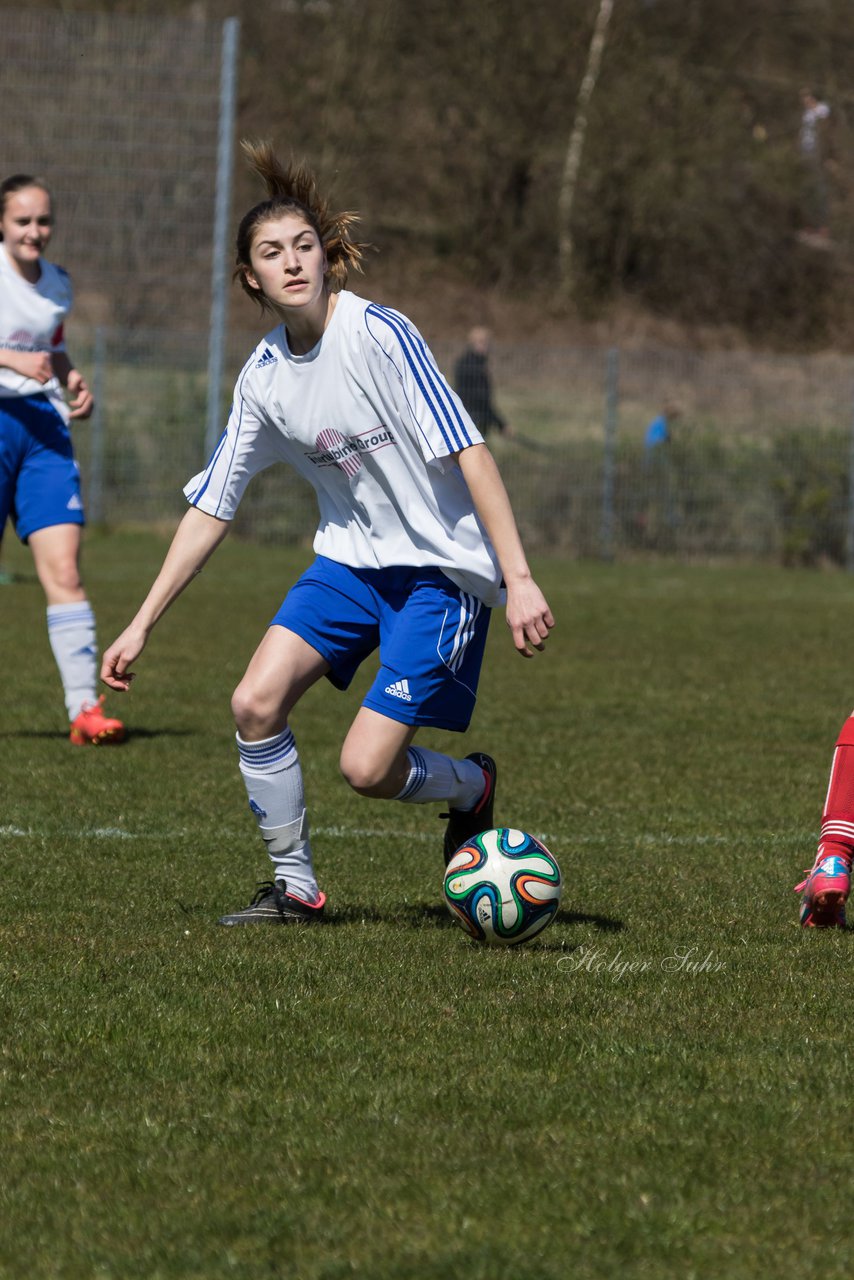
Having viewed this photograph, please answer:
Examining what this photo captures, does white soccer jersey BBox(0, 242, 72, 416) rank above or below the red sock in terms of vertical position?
above

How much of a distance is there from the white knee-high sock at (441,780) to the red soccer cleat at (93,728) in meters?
3.12

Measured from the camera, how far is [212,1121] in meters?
3.46

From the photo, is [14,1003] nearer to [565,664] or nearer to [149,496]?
[565,664]

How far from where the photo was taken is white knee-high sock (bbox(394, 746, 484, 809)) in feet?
17.4

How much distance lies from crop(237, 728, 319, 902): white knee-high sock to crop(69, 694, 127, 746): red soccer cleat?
10.4ft

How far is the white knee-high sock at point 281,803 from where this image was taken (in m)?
5.21

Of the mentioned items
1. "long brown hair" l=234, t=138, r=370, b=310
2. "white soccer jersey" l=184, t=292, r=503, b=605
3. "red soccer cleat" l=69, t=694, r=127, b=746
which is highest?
"long brown hair" l=234, t=138, r=370, b=310

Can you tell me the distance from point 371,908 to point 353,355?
1568 mm

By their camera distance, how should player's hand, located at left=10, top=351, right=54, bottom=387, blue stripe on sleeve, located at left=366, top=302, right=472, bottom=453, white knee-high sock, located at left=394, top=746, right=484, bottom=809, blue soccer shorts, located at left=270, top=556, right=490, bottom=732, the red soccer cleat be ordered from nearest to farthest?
1. blue stripe on sleeve, located at left=366, top=302, right=472, bottom=453
2. blue soccer shorts, located at left=270, top=556, right=490, bottom=732
3. white knee-high sock, located at left=394, top=746, right=484, bottom=809
4. player's hand, located at left=10, top=351, right=54, bottom=387
5. the red soccer cleat

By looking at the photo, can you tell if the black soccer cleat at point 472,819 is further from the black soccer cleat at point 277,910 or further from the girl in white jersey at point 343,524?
the black soccer cleat at point 277,910

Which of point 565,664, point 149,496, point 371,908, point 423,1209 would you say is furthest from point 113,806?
point 149,496

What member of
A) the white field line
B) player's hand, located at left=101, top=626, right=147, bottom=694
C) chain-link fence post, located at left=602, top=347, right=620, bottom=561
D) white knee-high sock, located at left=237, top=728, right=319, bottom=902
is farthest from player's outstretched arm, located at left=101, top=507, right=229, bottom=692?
chain-link fence post, located at left=602, top=347, right=620, bottom=561

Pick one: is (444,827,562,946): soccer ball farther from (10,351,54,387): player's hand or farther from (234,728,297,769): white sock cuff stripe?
(10,351,54,387): player's hand

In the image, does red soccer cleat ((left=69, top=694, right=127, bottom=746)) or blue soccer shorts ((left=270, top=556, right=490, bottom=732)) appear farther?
red soccer cleat ((left=69, top=694, right=127, bottom=746))
